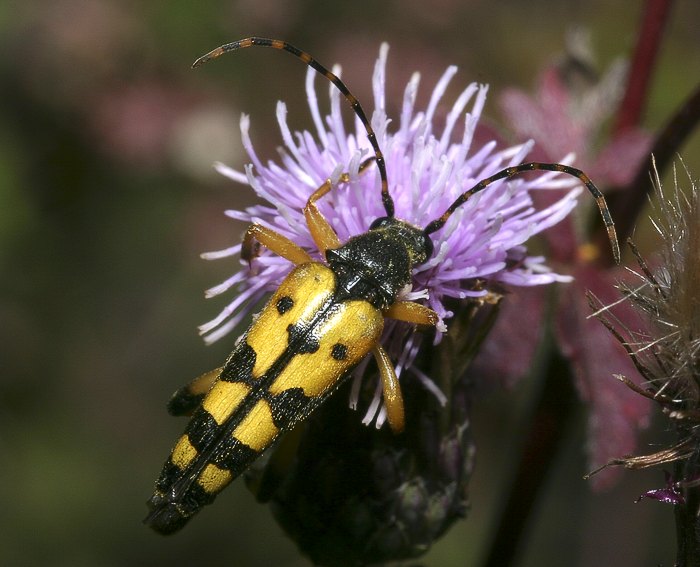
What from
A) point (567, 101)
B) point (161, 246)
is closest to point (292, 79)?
point (161, 246)

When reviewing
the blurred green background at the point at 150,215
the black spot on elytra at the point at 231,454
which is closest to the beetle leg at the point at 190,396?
the black spot on elytra at the point at 231,454

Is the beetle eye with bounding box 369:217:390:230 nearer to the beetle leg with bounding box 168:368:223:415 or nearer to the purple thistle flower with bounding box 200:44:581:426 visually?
the purple thistle flower with bounding box 200:44:581:426

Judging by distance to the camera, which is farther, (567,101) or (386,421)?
(567,101)

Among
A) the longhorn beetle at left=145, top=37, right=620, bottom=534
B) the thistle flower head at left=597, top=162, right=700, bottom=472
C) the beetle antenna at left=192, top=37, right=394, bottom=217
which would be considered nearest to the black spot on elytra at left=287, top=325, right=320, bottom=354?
the longhorn beetle at left=145, top=37, right=620, bottom=534

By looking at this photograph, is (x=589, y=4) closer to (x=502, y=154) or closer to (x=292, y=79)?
(x=292, y=79)

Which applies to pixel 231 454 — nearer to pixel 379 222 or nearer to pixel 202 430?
pixel 202 430

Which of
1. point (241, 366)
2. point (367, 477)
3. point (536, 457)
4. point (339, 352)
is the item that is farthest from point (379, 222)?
point (536, 457)
